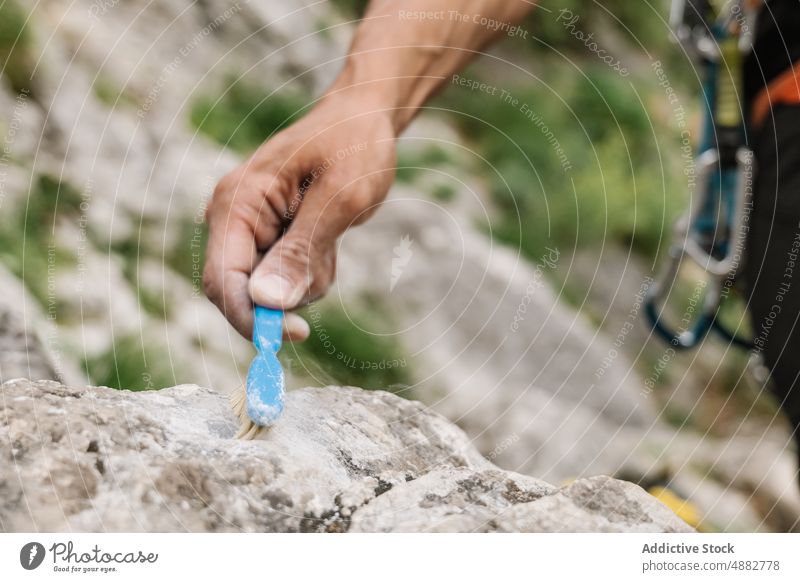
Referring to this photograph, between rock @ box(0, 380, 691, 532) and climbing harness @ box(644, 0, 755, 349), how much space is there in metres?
0.35

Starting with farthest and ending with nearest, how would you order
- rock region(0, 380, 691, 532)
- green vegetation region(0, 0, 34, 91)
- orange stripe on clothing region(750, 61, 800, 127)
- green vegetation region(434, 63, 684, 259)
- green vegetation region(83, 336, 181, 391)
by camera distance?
green vegetation region(434, 63, 684, 259)
green vegetation region(0, 0, 34, 91)
orange stripe on clothing region(750, 61, 800, 127)
green vegetation region(83, 336, 181, 391)
rock region(0, 380, 691, 532)

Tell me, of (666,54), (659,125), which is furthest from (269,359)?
(666,54)

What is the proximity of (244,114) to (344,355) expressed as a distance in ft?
1.03

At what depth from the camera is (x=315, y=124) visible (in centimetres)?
59

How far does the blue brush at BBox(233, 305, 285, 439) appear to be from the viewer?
50 centimetres

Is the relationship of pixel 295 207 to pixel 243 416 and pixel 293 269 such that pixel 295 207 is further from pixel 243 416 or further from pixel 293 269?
pixel 243 416

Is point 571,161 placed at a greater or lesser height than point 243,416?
greater

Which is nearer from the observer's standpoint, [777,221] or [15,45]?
[777,221]

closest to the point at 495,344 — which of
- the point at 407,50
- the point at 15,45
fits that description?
the point at 407,50

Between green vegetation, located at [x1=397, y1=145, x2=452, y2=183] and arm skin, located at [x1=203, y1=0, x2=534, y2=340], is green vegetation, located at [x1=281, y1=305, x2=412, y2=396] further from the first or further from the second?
green vegetation, located at [x1=397, y1=145, x2=452, y2=183]

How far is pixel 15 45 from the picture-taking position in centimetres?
84

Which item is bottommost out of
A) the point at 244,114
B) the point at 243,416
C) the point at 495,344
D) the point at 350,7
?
the point at 495,344

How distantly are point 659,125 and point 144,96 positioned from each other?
1080 mm

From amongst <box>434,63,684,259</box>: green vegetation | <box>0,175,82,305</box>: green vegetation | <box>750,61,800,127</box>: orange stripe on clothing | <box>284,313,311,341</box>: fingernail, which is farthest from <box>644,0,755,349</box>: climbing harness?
<box>0,175,82,305</box>: green vegetation
